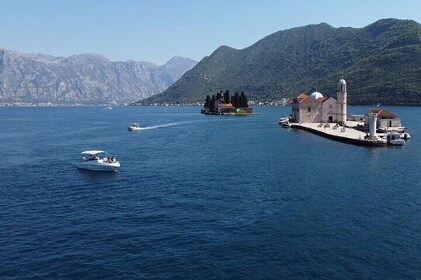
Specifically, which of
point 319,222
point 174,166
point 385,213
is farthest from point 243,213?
point 174,166

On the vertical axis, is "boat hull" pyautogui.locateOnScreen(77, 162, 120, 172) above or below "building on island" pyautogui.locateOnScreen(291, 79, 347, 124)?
below

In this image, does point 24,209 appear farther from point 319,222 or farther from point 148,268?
point 319,222

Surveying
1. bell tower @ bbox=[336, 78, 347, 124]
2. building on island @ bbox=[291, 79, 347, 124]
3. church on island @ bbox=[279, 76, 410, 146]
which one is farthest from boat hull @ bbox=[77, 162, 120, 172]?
building on island @ bbox=[291, 79, 347, 124]

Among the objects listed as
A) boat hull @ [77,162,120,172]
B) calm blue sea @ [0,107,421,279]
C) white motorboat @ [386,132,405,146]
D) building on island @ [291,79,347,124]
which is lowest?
calm blue sea @ [0,107,421,279]

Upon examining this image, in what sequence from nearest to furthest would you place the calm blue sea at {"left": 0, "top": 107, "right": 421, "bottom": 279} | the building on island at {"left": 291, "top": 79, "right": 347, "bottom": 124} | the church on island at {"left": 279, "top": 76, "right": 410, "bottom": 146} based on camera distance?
1. the calm blue sea at {"left": 0, "top": 107, "right": 421, "bottom": 279}
2. the church on island at {"left": 279, "top": 76, "right": 410, "bottom": 146}
3. the building on island at {"left": 291, "top": 79, "right": 347, "bottom": 124}

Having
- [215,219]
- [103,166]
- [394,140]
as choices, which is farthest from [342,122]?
[215,219]

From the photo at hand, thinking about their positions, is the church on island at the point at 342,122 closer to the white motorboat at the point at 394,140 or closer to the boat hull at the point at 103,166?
the white motorboat at the point at 394,140

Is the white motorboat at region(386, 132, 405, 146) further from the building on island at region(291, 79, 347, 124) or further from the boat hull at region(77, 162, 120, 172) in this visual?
the boat hull at region(77, 162, 120, 172)

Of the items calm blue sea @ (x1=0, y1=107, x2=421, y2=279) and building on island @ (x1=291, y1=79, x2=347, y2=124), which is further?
building on island @ (x1=291, y1=79, x2=347, y2=124)
